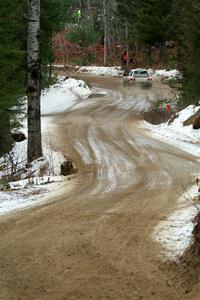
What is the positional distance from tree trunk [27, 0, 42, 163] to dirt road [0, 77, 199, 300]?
1.26 m

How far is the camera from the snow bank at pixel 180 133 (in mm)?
16253

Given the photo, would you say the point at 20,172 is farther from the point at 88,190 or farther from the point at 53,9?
the point at 53,9

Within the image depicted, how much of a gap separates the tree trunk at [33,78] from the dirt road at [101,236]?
126 centimetres

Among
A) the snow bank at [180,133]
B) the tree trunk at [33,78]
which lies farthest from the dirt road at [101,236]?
the snow bank at [180,133]

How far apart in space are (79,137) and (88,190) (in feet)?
29.2

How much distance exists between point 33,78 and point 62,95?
23.3 metres

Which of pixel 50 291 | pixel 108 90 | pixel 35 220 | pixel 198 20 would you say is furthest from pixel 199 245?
pixel 108 90

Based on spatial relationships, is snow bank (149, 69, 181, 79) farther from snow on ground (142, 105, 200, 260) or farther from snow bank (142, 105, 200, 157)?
snow on ground (142, 105, 200, 260)

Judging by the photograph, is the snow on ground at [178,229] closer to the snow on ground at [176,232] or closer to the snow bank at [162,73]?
the snow on ground at [176,232]

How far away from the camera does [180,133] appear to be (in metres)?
18.6

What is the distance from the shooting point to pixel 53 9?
97.9 feet

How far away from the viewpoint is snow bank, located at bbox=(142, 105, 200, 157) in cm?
1625

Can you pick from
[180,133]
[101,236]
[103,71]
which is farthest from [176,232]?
[103,71]

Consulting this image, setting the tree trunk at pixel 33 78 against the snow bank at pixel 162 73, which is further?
the snow bank at pixel 162 73
